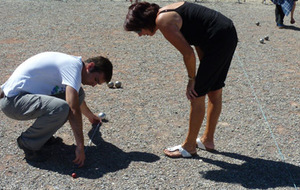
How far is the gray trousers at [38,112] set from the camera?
11.9 feet

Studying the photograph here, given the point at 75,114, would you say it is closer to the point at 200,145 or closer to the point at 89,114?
the point at 89,114

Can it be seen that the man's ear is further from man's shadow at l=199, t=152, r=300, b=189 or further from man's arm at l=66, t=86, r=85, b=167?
man's shadow at l=199, t=152, r=300, b=189

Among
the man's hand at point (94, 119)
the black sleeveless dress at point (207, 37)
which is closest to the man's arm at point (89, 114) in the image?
the man's hand at point (94, 119)

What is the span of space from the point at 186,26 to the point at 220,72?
23.3 inches

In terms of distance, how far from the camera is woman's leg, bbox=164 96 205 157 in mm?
3822

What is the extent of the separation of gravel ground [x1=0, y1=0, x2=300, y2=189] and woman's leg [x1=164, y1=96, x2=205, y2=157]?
11 centimetres

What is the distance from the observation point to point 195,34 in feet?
11.7

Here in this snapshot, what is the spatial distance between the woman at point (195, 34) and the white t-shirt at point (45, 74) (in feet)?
2.06


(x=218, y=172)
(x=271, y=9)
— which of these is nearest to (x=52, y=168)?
(x=218, y=172)

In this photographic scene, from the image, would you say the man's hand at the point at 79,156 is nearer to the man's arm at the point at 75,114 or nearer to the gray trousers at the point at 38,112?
the man's arm at the point at 75,114

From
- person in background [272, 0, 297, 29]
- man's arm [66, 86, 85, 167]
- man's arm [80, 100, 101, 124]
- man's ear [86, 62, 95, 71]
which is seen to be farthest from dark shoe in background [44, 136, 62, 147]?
person in background [272, 0, 297, 29]

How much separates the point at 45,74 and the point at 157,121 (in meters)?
1.72

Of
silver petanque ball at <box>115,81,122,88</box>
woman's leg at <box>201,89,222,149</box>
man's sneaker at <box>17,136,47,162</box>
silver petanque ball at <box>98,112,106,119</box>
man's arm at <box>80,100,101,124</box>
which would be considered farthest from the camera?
silver petanque ball at <box>115,81,122,88</box>

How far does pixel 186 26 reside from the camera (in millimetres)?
3508
